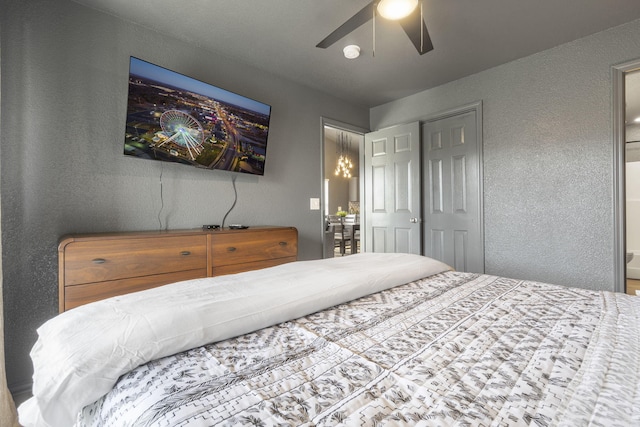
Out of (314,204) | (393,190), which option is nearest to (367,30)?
(314,204)

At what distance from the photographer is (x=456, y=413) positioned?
0.55m

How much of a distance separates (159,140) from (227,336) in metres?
1.79

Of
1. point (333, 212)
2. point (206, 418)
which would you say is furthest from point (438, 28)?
point (333, 212)

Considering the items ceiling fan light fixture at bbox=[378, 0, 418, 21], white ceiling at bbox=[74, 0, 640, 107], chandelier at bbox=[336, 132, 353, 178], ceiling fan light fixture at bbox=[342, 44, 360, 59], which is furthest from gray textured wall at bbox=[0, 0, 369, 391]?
chandelier at bbox=[336, 132, 353, 178]

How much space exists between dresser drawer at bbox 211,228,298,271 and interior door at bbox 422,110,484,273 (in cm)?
182

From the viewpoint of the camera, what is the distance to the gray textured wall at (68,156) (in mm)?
1773

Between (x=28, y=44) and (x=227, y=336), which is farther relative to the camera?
(x=28, y=44)

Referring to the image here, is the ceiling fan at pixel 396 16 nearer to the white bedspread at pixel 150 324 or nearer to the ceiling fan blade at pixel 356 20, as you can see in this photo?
the ceiling fan blade at pixel 356 20

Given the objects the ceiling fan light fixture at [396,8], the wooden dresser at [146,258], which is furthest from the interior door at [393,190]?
the ceiling fan light fixture at [396,8]

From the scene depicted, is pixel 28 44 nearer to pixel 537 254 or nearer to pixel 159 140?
pixel 159 140

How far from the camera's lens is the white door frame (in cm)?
229

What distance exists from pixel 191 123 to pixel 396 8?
1.62 m

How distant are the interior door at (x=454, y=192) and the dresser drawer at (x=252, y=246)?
1.82 meters

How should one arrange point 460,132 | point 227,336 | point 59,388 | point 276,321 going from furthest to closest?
point 460,132 → point 276,321 → point 227,336 → point 59,388
